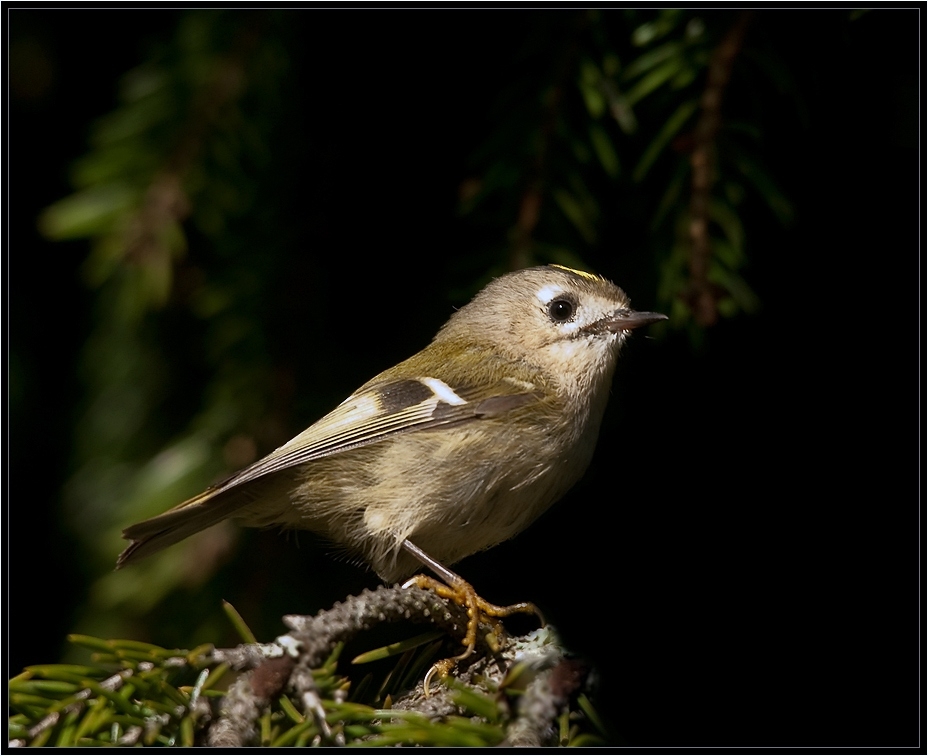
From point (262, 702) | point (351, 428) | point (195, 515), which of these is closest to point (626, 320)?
point (351, 428)

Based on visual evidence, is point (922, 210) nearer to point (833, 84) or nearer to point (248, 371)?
point (833, 84)

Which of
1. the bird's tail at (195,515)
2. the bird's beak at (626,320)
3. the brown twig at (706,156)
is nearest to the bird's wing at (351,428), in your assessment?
the bird's tail at (195,515)

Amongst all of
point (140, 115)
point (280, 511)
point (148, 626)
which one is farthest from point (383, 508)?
point (140, 115)

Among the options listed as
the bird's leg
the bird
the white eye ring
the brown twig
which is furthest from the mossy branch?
the white eye ring

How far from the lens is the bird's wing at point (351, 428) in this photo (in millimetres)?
1548

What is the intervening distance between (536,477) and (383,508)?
279 mm

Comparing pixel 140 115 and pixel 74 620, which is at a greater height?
pixel 140 115

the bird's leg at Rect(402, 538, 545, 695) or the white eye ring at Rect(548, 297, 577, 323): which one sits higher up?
the white eye ring at Rect(548, 297, 577, 323)

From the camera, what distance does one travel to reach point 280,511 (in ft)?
5.64

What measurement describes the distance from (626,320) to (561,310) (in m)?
0.20

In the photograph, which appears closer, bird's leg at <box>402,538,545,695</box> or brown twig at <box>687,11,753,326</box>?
bird's leg at <box>402,538,545,695</box>

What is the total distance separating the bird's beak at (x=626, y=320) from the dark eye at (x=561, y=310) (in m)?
0.08

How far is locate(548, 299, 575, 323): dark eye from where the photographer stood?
1826mm

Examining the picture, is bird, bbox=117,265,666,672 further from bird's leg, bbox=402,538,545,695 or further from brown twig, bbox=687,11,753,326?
brown twig, bbox=687,11,753,326
